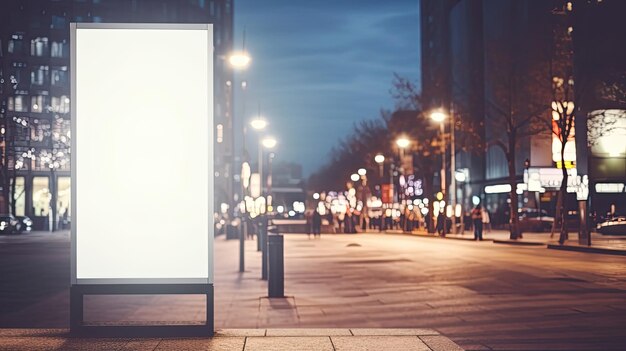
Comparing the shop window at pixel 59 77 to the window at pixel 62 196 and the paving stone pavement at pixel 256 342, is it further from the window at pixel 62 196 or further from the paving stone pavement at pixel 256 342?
the paving stone pavement at pixel 256 342

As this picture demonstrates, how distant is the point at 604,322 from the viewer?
1433cm

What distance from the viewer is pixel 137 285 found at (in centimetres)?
1078

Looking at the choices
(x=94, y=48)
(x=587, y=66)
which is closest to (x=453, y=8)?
(x=587, y=66)

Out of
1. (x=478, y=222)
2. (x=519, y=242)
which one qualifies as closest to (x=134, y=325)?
(x=519, y=242)

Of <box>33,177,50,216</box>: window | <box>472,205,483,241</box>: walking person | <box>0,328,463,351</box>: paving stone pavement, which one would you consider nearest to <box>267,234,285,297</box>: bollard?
<box>0,328,463,351</box>: paving stone pavement

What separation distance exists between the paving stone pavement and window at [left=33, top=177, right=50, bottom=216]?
62.2 metres

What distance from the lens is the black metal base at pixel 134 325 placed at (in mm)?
10859

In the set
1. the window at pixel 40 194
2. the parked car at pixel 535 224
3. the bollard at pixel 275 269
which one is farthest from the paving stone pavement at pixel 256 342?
the window at pixel 40 194

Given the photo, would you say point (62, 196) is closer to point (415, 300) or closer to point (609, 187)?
point (609, 187)

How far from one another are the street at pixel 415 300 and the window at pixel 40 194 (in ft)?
135

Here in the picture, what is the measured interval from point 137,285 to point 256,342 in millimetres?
1547

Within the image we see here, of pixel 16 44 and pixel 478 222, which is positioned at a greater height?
pixel 16 44

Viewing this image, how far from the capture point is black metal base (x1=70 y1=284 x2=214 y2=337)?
10.9m

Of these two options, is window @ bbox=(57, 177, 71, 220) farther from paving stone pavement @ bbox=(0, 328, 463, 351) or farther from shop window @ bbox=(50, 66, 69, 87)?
paving stone pavement @ bbox=(0, 328, 463, 351)
